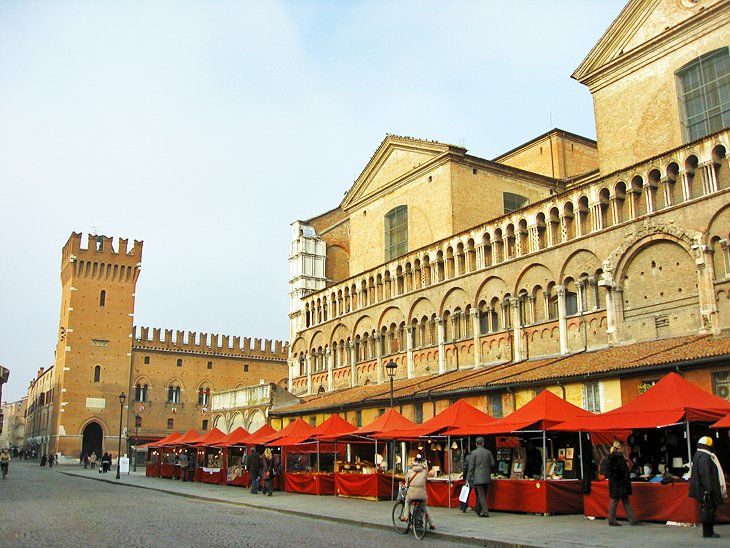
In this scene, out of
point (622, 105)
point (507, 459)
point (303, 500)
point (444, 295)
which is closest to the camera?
point (507, 459)

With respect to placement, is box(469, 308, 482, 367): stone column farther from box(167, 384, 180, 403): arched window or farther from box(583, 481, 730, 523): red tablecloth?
box(167, 384, 180, 403): arched window

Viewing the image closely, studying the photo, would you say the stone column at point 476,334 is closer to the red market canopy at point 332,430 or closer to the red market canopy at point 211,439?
the red market canopy at point 332,430

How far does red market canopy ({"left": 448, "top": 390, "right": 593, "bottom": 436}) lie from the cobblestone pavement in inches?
171

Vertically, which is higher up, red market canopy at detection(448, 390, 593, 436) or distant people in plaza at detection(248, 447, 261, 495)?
red market canopy at detection(448, 390, 593, 436)

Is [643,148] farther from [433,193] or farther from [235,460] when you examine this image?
[235,460]

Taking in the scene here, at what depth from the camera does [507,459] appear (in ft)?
71.3

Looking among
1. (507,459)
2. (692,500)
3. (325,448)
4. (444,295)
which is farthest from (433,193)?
(692,500)

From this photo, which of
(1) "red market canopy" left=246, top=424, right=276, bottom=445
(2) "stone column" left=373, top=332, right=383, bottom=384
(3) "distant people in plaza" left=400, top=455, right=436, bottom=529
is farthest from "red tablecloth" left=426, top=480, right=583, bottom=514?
(2) "stone column" left=373, top=332, right=383, bottom=384

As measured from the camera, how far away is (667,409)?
608 inches

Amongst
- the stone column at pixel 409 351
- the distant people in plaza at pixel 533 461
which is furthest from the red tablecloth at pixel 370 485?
the stone column at pixel 409 351

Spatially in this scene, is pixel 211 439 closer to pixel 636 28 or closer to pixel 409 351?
pixel 409 351

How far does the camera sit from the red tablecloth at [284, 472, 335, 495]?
1018 inches

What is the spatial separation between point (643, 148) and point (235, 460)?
21.8 metres

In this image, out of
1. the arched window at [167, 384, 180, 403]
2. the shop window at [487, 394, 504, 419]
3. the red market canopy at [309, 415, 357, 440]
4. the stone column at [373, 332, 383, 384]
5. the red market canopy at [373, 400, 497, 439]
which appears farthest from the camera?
the arched window at [167, 384, 180, 403]
